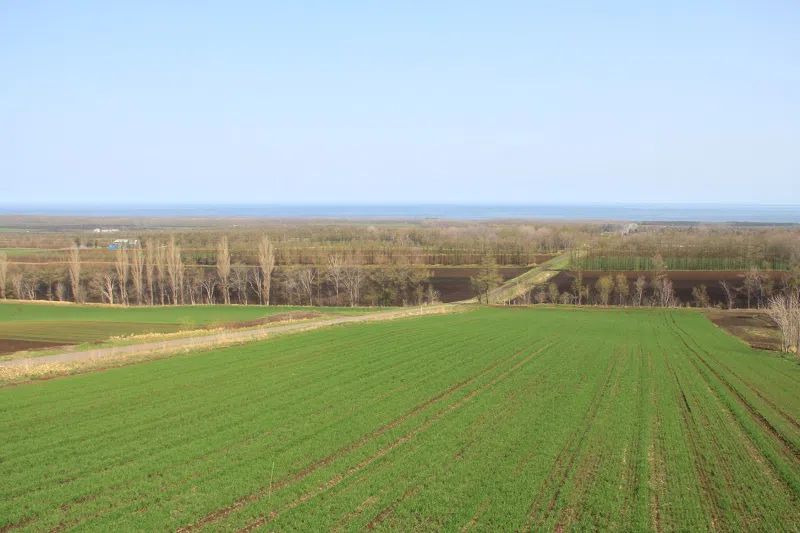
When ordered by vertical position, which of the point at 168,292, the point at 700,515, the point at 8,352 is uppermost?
the point at 700,515

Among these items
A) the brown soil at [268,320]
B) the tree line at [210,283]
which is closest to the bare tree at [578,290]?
the tree line at [210,283]

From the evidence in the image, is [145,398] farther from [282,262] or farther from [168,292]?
[282,262]

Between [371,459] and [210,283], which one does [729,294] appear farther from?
[371,459]

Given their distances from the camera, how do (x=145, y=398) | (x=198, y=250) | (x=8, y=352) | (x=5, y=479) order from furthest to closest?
(x=198, y=250)
(x=8, y=352)
(x=145, y=398)
(x=5, y=479)

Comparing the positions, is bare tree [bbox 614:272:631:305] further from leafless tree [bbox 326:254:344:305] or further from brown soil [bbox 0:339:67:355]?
brown soil [bbox 0:339:67:355]

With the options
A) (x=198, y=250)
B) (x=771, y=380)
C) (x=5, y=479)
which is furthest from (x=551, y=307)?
(x=198, y=250)

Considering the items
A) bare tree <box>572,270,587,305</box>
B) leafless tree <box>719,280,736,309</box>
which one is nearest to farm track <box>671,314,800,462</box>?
bare tree <box>572,270,587,305</box>
